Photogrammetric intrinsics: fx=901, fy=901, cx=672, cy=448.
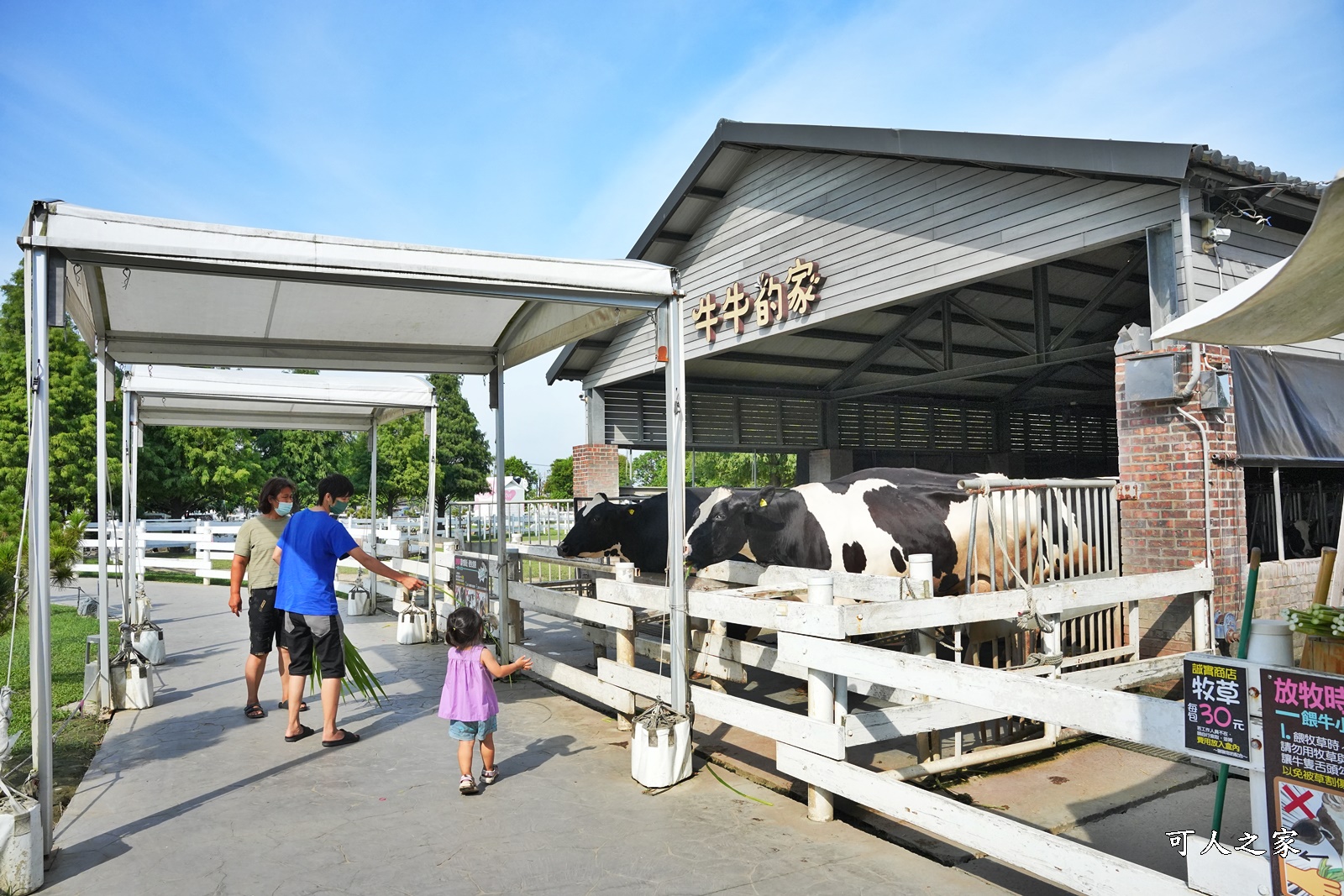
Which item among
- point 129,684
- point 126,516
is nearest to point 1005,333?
point 129,684

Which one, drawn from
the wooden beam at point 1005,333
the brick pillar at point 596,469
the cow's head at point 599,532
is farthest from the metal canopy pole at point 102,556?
the wooden beam at point 1005,333

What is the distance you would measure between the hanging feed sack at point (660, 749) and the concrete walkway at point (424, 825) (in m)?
0.08

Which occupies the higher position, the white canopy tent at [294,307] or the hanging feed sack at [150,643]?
the white canopy tent at [294,307]

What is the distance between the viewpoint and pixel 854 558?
7766mm

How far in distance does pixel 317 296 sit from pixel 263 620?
2444 millimetres

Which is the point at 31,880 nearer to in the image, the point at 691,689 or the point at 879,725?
the point at 691,689

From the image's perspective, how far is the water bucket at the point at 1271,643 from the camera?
2549mm

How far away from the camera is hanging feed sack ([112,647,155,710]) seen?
6.74m

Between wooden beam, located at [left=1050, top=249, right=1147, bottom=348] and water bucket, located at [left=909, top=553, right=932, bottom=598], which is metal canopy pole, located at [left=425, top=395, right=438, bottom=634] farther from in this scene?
wooden beam, located at [left=1050, top=249, right=1147, bottom=348]

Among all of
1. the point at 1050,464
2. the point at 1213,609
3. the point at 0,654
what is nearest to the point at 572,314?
the point at 1213,609

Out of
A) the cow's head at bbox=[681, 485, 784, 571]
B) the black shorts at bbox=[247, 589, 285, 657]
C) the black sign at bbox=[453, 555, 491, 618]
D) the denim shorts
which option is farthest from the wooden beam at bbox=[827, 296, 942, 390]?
the denim shorts

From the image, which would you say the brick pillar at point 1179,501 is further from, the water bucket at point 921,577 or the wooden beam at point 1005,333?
the wooden beam at point 1005,333

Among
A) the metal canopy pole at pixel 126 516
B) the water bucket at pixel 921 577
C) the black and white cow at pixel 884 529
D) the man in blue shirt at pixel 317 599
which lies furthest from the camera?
the black and white cow at pixel 884 529

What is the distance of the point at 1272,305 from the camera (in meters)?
2.80
